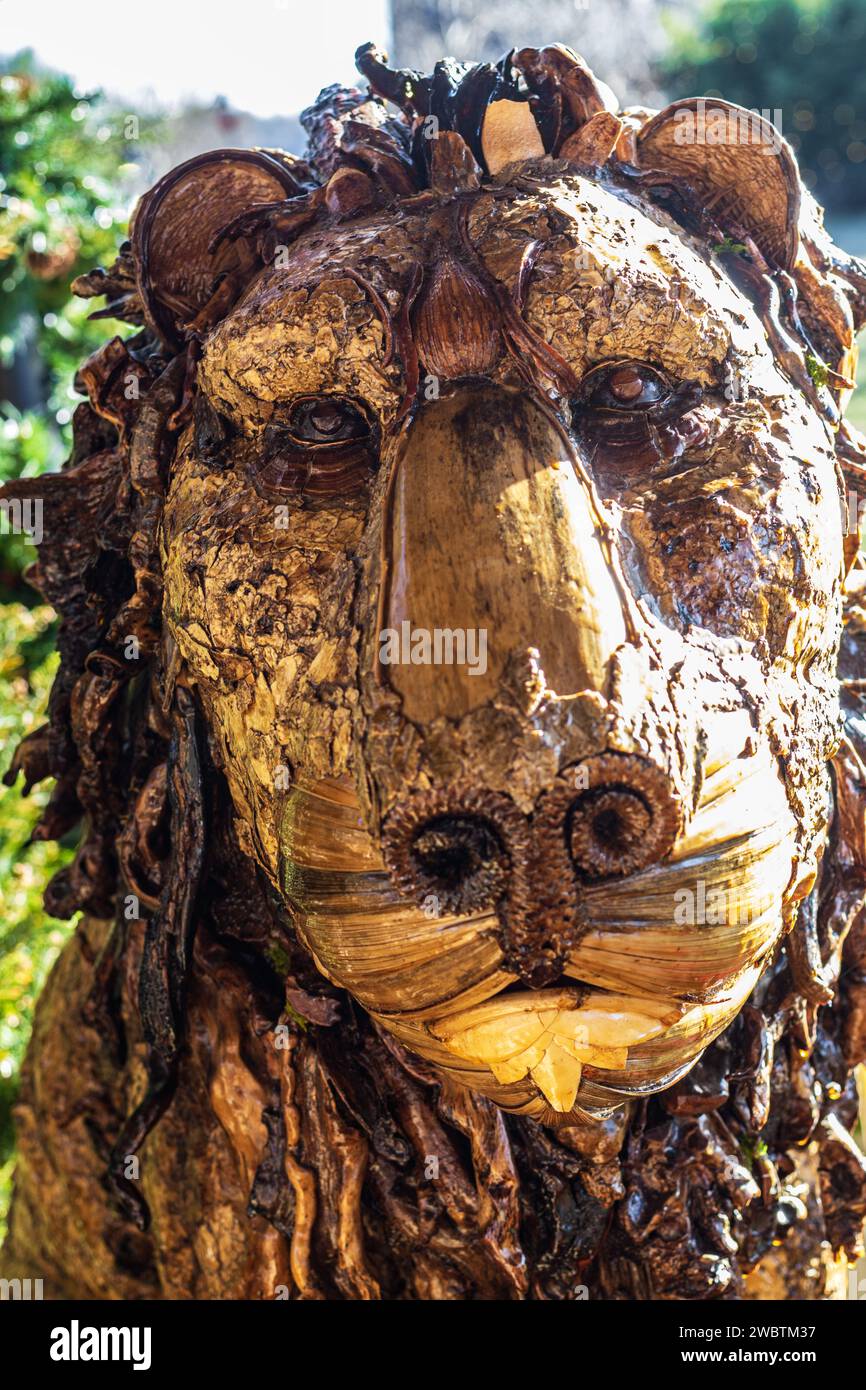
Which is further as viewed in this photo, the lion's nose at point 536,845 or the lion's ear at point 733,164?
the lion's ear at point 733,164

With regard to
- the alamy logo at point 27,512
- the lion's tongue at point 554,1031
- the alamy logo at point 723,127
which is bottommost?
the lion's tongue at point 554,1031

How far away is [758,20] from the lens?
744 inches

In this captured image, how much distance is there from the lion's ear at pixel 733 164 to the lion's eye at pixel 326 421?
65 cm

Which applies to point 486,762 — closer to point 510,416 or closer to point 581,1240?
point 510,416

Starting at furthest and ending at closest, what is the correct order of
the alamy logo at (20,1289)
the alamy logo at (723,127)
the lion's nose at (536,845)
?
the alamy logo at (20,1289)
the alamy logo at (723,127)
the lion's nose at (536,845)

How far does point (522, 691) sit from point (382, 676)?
0.62ft

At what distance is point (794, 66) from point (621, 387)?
1816 cm

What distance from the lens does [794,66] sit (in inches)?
698

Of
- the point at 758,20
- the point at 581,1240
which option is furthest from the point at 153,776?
the point at 758,20

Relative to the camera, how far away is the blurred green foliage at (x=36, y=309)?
4219 millimetres

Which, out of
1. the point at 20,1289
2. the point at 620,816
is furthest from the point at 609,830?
the point at 20,1289

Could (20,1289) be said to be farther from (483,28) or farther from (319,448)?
(483,28)

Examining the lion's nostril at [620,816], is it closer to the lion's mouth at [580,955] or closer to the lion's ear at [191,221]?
the lion's mouth at [580,955]
